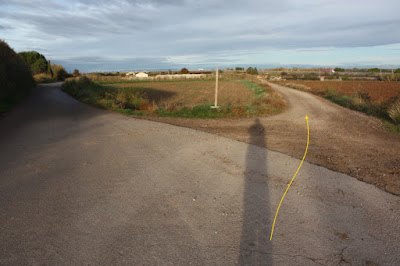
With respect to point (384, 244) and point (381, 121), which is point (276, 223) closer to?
point (384, 244)

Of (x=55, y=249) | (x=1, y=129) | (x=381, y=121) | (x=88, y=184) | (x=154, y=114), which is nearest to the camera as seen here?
(x=55, y=249)

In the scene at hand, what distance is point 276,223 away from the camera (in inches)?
134

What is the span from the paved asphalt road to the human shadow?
14 millimetres

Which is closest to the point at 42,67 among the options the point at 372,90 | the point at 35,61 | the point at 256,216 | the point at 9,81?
the point at 35,61

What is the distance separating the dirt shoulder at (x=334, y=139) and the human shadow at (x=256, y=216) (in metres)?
1.44

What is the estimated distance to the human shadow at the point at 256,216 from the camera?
2.81 m

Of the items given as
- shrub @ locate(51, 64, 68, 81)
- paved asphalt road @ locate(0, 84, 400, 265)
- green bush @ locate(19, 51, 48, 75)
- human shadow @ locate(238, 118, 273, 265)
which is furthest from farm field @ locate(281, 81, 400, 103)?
green bush @ locate(19, 51, 48, 75)

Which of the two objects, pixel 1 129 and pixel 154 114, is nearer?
pixel 1 129

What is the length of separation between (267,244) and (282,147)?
431cm

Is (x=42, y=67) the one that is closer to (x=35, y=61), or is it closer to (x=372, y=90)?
(x=35, y=61)

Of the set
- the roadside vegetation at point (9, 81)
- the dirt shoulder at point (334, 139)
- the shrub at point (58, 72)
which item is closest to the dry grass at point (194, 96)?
the dirt shoulder at point (334, 139)

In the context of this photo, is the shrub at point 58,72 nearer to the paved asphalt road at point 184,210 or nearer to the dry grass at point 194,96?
the dry grass at point 194,96

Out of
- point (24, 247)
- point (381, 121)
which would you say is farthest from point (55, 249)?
point (381, 121)

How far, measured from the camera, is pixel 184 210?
371cm
